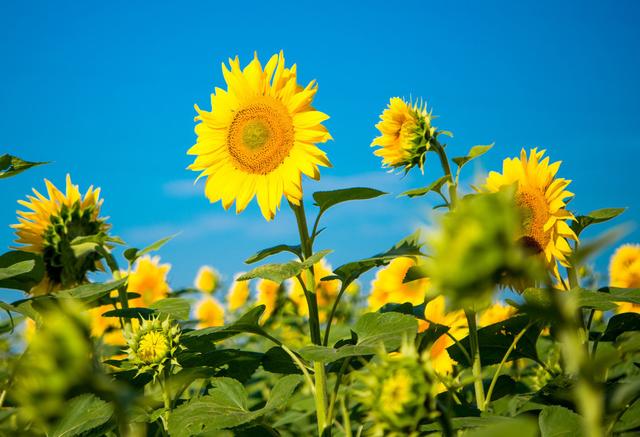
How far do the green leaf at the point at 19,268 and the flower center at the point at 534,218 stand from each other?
5.18 ft

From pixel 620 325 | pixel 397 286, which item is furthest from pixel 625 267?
pixel 620 325

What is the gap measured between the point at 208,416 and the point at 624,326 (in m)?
1.28

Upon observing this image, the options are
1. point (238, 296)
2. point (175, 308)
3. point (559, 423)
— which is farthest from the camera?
point (238, 296)

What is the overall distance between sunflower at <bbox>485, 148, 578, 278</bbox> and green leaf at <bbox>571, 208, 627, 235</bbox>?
1.6 inches

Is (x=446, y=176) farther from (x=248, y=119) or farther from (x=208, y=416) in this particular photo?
(x=208, y=416)

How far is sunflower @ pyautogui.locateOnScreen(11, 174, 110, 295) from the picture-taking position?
2.85 metres

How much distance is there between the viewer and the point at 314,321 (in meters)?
1.98

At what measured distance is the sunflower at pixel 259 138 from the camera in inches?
95.6

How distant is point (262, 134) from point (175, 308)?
73 cm

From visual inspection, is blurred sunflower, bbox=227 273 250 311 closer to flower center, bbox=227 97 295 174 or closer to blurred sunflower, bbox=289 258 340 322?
blurred sunflower, bbox=289 258 340 322

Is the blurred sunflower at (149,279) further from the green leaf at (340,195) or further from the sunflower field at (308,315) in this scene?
the green leaf at (340,195)

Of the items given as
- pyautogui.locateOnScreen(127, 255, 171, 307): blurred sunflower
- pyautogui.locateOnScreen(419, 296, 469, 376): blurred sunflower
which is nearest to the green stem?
pyautogui.locateOnScreen(419, 296, 469, 376): blurred sunflower

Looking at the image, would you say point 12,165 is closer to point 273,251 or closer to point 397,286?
point 273,251

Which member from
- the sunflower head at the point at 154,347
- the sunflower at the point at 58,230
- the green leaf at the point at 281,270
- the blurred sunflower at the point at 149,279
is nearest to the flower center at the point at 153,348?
the sunflower head at the point at 154,347
